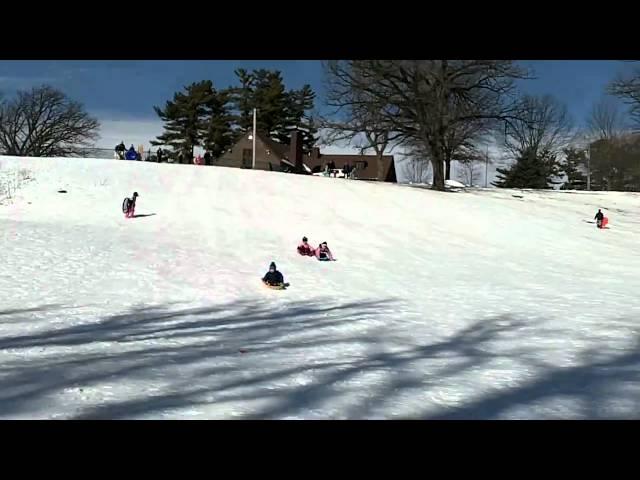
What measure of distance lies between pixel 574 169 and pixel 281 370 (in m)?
67.5

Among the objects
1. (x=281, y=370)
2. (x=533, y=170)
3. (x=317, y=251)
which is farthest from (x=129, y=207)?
(x=533, y=170)

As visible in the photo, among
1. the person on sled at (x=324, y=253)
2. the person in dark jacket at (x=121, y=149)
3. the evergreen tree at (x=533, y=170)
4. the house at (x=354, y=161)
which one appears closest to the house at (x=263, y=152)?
the house at (x=354, y=161)

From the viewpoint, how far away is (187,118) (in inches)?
2372

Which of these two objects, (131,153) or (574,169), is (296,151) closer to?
(131,153)

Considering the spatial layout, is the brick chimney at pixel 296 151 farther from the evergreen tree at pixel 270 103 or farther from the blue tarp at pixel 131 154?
the blue tarp at pixel 131 154

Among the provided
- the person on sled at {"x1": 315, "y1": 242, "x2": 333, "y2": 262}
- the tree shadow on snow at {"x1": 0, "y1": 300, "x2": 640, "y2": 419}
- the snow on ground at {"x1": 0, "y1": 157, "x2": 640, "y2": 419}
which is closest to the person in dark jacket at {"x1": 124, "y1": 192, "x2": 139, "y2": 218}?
the snow on ground at {"x1": 0, "y1": 157, "x2": 640, "y2": 419}

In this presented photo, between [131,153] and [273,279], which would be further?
[131,153]

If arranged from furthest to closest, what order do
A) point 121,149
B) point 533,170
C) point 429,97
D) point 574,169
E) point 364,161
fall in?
point 364,161, point 574,169, point 533,170, point 121,149, point 429,97

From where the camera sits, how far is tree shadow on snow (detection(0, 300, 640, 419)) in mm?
4402

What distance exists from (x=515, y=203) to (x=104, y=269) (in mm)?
24147

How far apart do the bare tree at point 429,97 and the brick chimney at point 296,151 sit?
27.4 m
